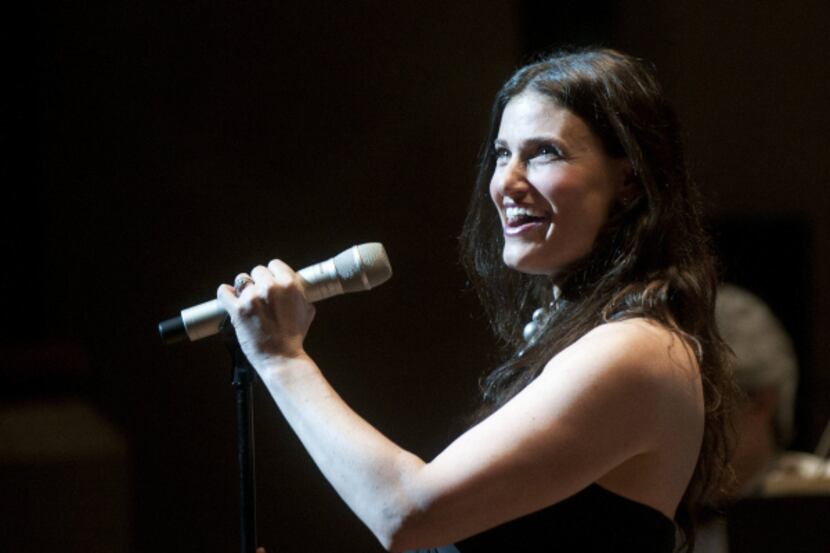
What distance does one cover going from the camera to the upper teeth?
1.49 meters

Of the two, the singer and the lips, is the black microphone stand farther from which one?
the lips

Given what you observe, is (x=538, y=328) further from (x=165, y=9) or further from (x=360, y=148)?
(x=165, y=9)

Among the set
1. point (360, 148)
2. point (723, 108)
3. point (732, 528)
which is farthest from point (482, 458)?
point (723, 108)

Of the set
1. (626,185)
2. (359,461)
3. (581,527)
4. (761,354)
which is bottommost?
(761,354)

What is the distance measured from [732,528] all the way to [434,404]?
75 cm

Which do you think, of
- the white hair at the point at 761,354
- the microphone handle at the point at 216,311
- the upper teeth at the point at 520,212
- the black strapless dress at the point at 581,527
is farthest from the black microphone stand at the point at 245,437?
the white hair at the point at 761,354

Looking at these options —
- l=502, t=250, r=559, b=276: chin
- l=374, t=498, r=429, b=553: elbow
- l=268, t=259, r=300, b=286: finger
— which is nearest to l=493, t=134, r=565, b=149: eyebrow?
l=502, t=250, r=559, b=276: chin

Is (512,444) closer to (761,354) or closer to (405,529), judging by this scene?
(405,529)

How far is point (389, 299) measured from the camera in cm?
274

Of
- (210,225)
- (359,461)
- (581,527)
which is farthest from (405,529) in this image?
(210,225)

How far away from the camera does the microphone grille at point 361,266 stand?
4.58ft

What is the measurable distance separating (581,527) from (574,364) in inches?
7.8

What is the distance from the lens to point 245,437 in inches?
54.7

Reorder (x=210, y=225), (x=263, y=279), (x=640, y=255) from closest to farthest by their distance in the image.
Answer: (x=263, y=279) < (x=640, y=255) < (x=210, y=225)
